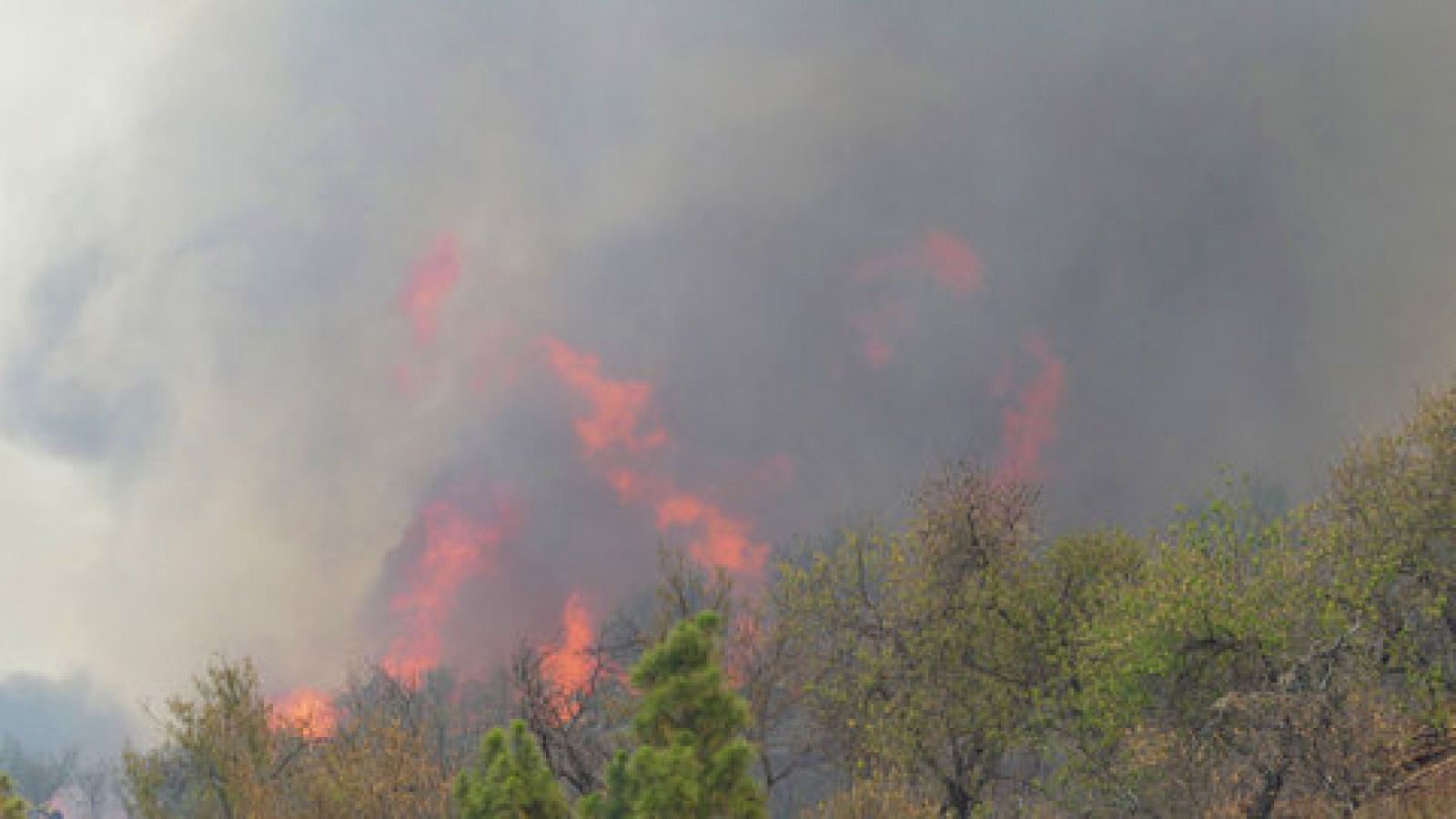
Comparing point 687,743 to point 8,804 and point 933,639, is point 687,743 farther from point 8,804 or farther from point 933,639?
point 933,639

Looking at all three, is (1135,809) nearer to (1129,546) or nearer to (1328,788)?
(1328,788)

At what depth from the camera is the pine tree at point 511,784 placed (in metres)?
21.2

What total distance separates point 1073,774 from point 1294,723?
13.2 metres

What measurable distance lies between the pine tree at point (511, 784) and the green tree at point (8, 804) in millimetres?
16835

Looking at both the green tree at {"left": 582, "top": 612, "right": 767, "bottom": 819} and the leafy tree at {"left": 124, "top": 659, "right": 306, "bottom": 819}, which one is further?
the leafy tree at {"left": 124, "top": 659, "right": 306, "bottom": 819}

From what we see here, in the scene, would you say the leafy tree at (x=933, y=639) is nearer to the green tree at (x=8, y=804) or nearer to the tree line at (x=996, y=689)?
the tree line at (x=996, y=689)

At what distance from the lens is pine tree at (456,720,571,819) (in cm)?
2123

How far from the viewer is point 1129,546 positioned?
4453cm

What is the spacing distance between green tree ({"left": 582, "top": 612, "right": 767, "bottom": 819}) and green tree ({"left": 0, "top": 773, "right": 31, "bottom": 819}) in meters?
20.4

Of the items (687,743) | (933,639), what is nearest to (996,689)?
(933,639)

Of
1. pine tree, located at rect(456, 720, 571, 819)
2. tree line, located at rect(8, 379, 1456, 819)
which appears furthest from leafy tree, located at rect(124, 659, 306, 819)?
pine tree, located at rect(456, 720, 571, 819)

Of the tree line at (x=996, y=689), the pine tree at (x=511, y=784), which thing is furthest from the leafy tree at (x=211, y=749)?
A: the pine tree at (x=511, y=784)

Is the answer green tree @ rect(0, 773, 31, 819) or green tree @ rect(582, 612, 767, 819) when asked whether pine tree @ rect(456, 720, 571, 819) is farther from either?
green tree @ rect(0, 773, 31, 819)

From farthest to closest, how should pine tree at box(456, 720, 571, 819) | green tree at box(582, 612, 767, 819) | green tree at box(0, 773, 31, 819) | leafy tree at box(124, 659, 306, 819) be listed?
leafy tree at box(124, 659, 306, 819) → green tree at box(0, 773, 31, 819) → pine tree at box(456, 720, 571, 819) → green tree at box(582, 612, 767, 819)
